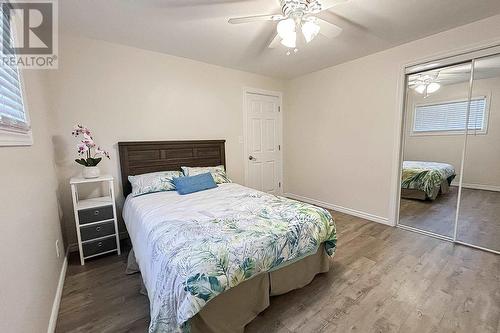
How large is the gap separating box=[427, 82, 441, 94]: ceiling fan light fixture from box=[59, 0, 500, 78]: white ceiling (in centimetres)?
59

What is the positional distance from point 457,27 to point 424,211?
2.30 metres

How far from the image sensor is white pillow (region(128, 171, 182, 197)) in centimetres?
253

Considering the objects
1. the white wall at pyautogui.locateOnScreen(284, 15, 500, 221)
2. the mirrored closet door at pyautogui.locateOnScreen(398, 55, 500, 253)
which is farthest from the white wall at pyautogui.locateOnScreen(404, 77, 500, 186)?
the white wall at pyautogui.locateOnScreen(284, 15, 500, 221)

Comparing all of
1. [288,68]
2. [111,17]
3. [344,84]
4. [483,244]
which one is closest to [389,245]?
[483,244]

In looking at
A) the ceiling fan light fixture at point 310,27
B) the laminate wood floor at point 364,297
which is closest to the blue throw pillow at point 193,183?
the laminate wood floor at point 364,297

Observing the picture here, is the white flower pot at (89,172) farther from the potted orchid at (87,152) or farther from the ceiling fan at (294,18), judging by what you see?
the ceiling fan at (294,18)

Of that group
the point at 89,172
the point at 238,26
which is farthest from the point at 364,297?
the point at 89,172

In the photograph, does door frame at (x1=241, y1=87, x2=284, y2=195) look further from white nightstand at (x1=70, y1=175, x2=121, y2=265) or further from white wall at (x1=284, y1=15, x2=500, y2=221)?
white nightstand at (x1=70, y1=175, x2=121, y2=265)

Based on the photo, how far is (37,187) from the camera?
59.5 inches

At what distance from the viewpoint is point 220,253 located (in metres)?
1.28

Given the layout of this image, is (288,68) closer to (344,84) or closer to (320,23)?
(344,84)

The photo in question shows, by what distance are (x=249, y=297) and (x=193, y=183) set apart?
5.10ft

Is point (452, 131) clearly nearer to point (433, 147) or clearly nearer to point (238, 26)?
point (433, 147)

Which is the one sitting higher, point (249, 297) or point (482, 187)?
point (482, 187)
